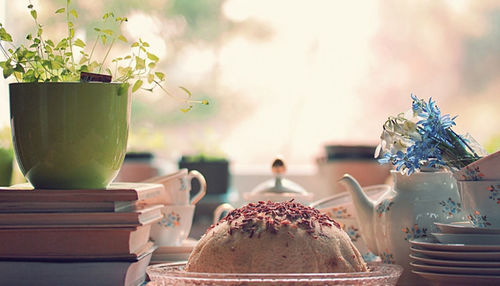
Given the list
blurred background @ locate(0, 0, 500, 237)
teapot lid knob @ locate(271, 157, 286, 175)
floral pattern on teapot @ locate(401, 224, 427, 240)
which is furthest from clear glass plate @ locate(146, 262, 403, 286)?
blurred background @ locate(0, 0, 500, 237)

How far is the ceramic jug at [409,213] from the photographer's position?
105cm

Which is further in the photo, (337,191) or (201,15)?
(201,15)

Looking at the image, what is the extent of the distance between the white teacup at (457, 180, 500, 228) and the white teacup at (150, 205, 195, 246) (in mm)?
675

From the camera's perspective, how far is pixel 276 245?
789mm

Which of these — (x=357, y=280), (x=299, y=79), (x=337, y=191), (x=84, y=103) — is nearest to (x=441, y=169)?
(x=357, y=280)

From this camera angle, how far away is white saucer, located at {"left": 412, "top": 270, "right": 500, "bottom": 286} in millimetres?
840

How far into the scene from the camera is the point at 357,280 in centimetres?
72

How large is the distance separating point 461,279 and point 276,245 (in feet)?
0.79

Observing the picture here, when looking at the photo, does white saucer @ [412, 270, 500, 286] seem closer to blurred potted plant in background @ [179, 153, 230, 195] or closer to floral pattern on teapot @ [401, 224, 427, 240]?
floral pattern on teapot @ [401, 224, 427, 240]

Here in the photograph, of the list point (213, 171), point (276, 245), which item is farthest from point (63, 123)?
point (213, 171)

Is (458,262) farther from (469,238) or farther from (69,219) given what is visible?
(69,219)

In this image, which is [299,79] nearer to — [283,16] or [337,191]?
[283,16]

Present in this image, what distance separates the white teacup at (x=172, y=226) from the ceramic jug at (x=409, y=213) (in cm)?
48

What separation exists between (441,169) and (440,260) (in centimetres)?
21
